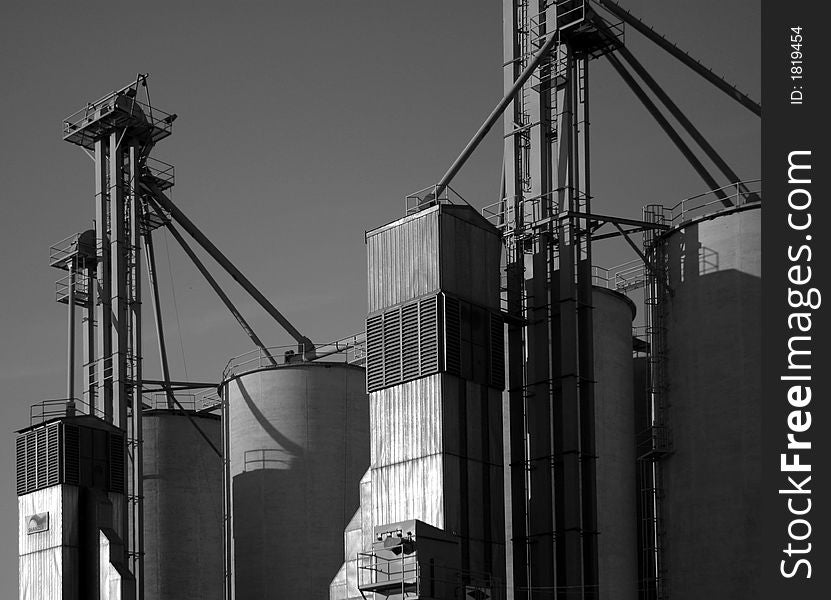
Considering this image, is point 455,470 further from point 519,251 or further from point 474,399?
point 519,251

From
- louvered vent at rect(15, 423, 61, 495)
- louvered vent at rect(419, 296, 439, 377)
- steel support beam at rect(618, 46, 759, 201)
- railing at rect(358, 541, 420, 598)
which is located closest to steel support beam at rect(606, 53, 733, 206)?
steel support beam at rect(618, 46, 759, 201)

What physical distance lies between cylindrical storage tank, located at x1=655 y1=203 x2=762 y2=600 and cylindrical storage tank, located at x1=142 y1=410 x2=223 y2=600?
2686 centimetres

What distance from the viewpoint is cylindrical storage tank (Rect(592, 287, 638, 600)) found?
50.8 m

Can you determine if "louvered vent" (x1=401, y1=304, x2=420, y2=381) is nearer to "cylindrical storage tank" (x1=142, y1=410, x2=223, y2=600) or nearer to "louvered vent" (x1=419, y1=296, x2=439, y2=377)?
"louvered vent" (x1=419, y1=296, x2=439, y2=377)

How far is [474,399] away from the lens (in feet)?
155

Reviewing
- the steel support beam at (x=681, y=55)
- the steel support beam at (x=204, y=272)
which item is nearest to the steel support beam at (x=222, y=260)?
the steel support beam at (x=204, y=272)

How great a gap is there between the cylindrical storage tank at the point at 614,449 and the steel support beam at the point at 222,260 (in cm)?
1898

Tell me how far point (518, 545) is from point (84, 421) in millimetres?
20696

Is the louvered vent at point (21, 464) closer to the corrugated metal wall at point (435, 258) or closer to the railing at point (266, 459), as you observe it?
the railing at point (266, 459)

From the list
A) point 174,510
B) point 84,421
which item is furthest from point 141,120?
point 174,510

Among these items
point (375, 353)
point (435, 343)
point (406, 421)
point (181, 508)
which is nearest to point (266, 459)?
point (181, 508)

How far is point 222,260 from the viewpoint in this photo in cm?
6856

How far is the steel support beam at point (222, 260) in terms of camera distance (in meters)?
68.6

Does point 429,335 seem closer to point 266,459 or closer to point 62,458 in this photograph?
point 266,459
